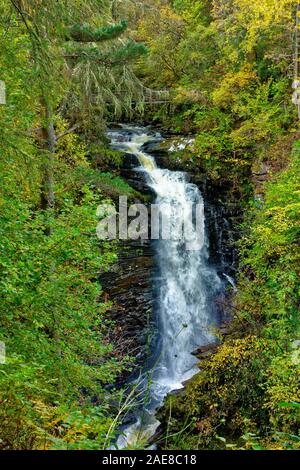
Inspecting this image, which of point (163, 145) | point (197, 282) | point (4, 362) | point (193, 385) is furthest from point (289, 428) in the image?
point (163, 145)

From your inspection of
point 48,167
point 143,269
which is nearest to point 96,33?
point 48,167

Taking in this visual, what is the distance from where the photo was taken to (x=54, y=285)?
5.20 metres

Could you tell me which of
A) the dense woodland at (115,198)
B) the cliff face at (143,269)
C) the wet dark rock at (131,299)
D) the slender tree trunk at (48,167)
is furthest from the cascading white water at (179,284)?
the slender tree trunk at (48,167)

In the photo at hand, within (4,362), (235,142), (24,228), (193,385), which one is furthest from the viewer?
(235,142)

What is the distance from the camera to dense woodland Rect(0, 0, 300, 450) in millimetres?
4504

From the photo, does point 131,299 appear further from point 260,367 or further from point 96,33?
point 96,33

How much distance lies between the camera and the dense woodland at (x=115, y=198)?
4.50m

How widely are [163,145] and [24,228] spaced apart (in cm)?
1070

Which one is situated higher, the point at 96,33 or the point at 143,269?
the point at 96,33

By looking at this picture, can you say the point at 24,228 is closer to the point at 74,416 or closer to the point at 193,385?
the point at 74,416

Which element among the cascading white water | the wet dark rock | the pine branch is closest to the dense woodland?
the pine branch

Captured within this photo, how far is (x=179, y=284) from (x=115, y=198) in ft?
11.0

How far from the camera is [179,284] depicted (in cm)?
1260

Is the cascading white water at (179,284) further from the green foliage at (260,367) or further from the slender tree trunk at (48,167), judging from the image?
the slender tree trunk at (48,167)
